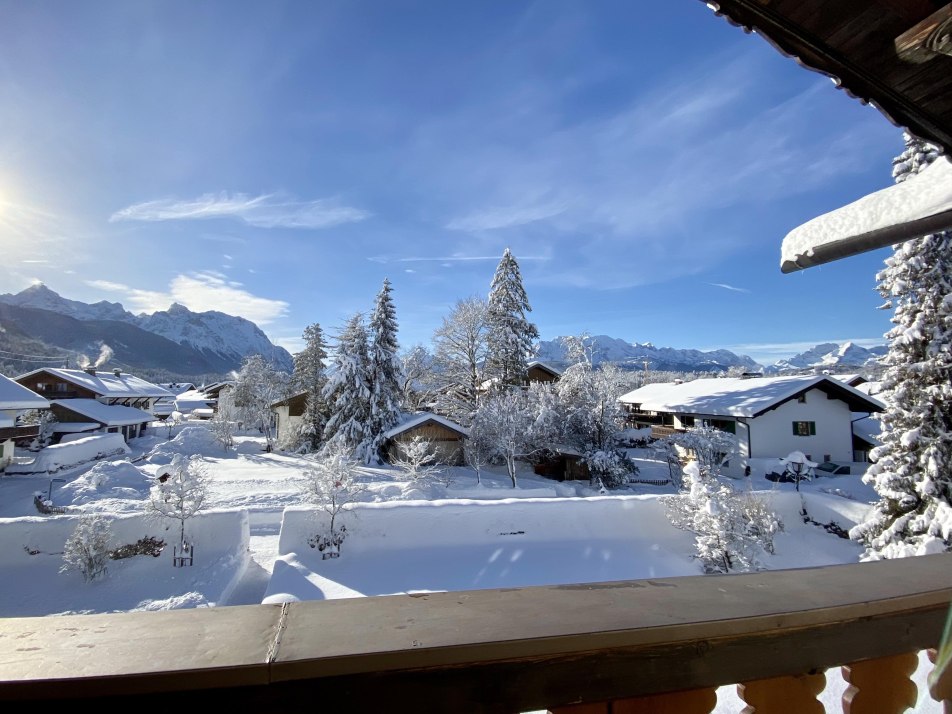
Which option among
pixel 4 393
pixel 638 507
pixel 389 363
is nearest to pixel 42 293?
pixel 4 393

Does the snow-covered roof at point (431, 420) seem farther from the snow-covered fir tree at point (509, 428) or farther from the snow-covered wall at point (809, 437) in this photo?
the snow-covered wall at point (809, 437)

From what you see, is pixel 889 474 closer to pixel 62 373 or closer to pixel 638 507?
pixel 638 507

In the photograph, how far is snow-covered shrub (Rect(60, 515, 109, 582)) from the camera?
1006cm

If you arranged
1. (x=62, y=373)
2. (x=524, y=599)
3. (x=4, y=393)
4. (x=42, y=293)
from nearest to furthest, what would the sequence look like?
(x=524, y=599) → (x=4, y=393) → (x=62, y=373) → (x=42, y=293)

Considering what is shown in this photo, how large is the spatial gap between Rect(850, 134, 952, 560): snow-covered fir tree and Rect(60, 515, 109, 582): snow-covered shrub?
17899 mm

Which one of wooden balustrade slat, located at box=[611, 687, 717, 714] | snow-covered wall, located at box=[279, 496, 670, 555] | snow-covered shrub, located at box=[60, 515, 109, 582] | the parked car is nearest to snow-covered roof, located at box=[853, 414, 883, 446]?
the parked car

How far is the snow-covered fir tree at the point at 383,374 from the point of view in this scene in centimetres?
2572

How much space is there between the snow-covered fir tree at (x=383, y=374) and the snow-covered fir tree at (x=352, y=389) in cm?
35

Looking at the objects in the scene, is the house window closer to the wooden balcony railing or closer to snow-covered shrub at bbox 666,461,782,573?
snow-covered shrub at bbox 666,461,782,573

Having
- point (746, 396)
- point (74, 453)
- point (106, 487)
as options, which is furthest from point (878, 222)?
point (74, 453)

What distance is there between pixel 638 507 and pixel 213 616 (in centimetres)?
1237

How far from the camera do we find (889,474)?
35.0ft

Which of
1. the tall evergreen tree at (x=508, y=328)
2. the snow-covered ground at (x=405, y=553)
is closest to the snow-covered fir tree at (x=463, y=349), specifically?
the tall evergreen tree at (x=508, y=328)

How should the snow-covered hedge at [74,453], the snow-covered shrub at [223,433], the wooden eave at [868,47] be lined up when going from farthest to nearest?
1. the snow-covered shrub at [223,433]
2. the snow-covered hedge at [74,453]
3. the wooden eave at [868,47]
